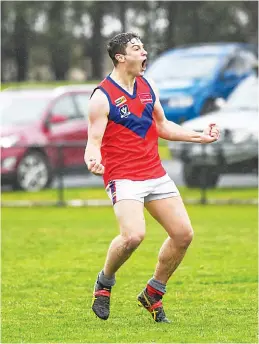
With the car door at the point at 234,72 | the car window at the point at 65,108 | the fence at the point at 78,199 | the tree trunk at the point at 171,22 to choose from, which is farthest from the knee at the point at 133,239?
the tree trunk at the point at 171,22

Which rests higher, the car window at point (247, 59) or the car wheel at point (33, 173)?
the car window at point (247, 59)

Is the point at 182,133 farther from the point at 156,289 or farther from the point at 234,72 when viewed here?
the point at 234,72

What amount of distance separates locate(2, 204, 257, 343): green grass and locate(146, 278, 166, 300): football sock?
20 centimetres

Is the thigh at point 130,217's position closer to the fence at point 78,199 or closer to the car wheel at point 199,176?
the fence at point 78,199

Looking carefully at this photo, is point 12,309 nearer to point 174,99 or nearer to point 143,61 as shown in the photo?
point 143,61

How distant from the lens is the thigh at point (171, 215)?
29.8 feet

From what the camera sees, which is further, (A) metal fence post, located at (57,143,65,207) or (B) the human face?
(A) metal fence post, located at (57,143,65,207)

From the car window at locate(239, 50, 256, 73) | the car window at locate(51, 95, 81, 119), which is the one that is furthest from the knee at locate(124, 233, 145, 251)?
the car window at locate(239, 50, 256, 73)

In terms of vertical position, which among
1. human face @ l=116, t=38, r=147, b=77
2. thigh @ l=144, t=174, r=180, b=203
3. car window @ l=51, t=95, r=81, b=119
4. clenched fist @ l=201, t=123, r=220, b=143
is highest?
human face @ l=116, t=38, r=147, b=77

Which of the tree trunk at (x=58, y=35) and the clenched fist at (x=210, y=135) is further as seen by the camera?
the tree trunk at (x=58, y=35)

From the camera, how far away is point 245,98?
74.7 ft

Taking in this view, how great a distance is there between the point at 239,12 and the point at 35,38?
9365mm

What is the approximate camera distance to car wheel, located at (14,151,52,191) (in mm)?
21500

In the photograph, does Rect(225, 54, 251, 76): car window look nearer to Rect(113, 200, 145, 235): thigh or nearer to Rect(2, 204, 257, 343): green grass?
Rect(2, 204, 257, 343): green grass
